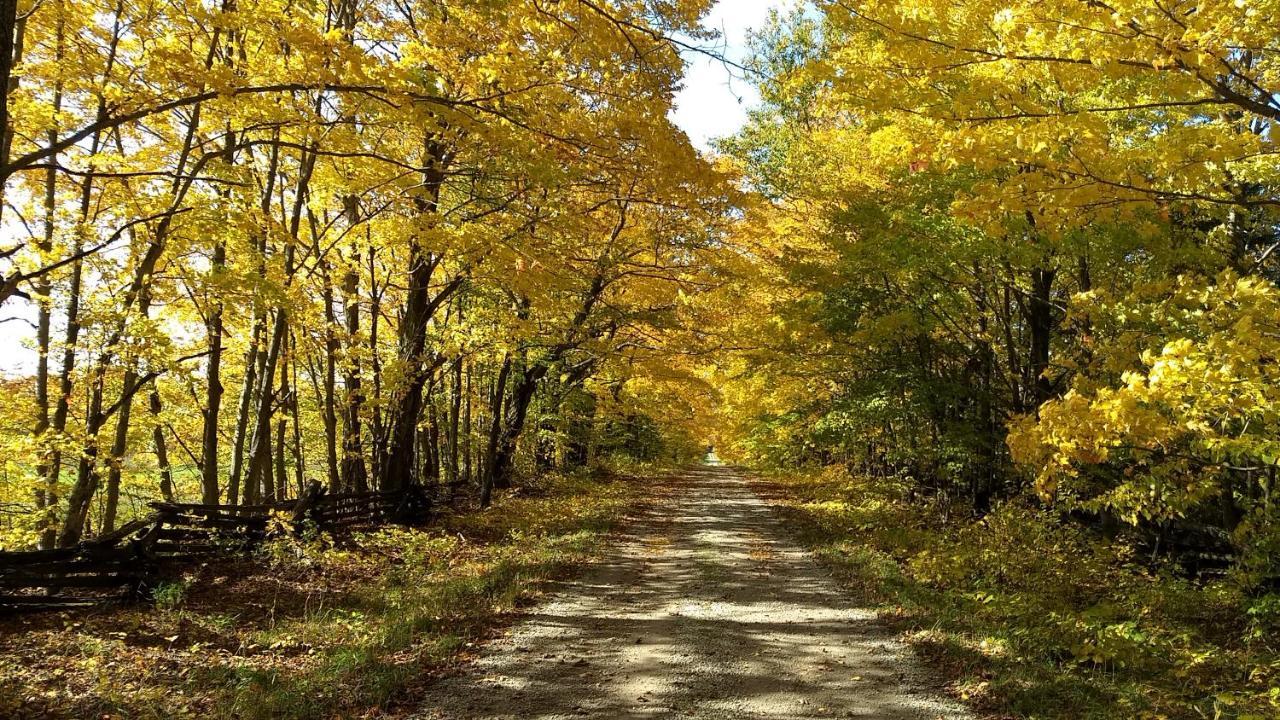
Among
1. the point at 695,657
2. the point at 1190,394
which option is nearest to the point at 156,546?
the point at 695,657

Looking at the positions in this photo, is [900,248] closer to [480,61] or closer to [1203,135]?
[1203,135]

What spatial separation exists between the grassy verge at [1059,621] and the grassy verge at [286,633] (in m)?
4.43

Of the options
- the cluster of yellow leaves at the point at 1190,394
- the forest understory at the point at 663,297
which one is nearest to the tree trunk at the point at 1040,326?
the forest understory at the point at 663,297

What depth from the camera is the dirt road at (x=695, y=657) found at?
494 cm

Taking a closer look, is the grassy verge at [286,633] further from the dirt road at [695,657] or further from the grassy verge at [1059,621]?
the grassy verge at [1059,621]

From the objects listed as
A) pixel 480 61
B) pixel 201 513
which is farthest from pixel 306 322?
pixel 480 61

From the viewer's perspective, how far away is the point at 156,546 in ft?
28.3

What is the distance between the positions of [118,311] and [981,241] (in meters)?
11.8

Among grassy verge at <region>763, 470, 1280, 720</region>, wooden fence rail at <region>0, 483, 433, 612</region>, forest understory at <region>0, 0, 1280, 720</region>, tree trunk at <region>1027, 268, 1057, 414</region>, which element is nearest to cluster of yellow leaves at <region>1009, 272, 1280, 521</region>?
forest understory at <region>0, 0, 1280, 720</region>

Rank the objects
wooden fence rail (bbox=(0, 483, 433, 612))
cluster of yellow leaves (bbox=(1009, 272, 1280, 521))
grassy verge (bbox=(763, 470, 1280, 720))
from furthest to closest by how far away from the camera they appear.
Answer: wooden fence rail (bbox=(0, 483, 433, 612)) → grassy verge (bbox=(763, 470, 1280, 720)) → cluster of yellow leaves (bbox=(1009, 272, 1280, 521))

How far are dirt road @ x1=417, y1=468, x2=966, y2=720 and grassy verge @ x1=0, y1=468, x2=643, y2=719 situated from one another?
1.89ft

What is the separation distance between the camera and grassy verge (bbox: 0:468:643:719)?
4898 mm

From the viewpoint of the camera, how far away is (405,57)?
6637mm

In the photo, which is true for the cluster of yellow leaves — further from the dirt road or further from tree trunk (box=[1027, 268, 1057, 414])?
tree trunk (box=[1027, 268, 1057, 414])
